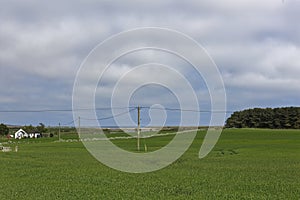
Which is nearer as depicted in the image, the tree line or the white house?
the white house

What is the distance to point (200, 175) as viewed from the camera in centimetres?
3059

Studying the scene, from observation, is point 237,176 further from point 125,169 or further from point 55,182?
point 55,182

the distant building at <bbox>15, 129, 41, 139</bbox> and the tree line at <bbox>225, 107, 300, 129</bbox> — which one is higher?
the tree line at <bbox>225, 107, 300, 129</bbox>

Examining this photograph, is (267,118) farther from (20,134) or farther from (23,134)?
(20,134)

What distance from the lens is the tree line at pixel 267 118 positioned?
173625 mm

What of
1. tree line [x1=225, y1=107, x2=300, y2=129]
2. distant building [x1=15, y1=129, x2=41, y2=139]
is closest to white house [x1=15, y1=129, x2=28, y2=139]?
distant building [x1=15, y1=129, x2=41, y2=139]

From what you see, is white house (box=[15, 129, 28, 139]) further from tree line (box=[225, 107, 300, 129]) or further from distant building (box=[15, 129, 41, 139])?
tree line (box=[225, 107, 300, 129])

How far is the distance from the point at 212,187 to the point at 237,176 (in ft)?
19.7

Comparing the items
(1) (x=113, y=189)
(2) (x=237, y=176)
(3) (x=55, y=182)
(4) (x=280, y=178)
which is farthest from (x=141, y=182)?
(4) (x=280, y=178)

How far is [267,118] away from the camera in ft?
593

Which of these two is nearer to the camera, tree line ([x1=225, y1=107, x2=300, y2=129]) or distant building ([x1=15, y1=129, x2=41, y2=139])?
distant building ([x1=15, y1=129, x2=41, y2=139])

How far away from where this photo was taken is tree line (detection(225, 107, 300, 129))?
174m

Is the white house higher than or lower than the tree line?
lower

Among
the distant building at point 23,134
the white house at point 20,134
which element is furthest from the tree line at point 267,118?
the white house at point 20,134
